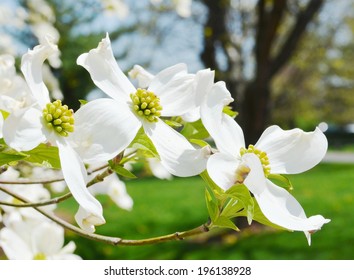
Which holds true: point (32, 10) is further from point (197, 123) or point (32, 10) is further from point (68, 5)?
point (68, 5)

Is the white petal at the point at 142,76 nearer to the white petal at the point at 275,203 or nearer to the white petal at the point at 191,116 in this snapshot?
the white petal at the point at 191,116

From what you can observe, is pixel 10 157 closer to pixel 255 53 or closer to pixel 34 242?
pixel 34 242

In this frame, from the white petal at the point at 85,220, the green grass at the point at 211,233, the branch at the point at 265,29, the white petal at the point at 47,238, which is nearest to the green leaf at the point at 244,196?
the white petal at the point at 85,220

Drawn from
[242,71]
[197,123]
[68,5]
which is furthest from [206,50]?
[68,5]

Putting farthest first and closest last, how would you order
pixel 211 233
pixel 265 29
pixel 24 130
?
pixel 211 233, pixel 265 29, pixel 24 130

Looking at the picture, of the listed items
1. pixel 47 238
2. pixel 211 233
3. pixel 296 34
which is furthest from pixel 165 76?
pixel 211 233

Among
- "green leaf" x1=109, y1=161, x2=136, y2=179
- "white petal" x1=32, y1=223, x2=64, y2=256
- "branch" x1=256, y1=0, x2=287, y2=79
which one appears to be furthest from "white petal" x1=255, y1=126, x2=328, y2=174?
"branch" x1=256, y1=0, x2=287, y2=79
